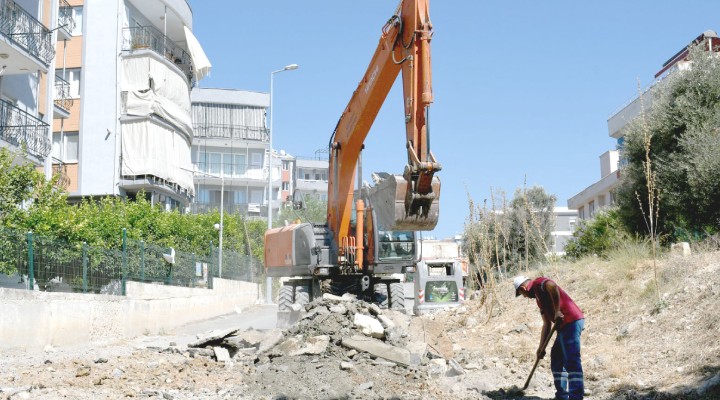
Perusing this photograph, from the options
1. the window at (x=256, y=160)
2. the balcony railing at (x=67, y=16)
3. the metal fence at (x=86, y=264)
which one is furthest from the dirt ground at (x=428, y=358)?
the window at (x=256, y=160)

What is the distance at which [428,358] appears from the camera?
13.3 meters

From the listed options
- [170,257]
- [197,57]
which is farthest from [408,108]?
[197,57]

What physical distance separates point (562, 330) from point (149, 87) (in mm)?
30713

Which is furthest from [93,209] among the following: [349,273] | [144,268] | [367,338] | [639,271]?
[639,271]

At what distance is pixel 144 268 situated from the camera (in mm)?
22438

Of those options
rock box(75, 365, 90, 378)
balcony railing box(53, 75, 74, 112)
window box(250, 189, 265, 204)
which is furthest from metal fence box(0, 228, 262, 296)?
window box(250, 189, 265, 204)

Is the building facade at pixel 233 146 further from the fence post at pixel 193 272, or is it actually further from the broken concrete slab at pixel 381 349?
the broken concrete slab at pixel 381 349

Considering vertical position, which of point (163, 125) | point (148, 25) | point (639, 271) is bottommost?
point (639, 271)

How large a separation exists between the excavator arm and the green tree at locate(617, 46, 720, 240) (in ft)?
18.8

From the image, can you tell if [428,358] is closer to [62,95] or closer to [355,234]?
[355,234]

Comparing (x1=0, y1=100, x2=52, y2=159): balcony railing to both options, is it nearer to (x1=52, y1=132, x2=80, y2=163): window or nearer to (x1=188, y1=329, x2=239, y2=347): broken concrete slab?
(x1=52, y1=132, x2=80, y2=163): window

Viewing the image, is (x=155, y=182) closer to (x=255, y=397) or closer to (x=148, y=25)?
(x=148, y=25)

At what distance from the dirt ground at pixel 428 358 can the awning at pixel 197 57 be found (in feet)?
88.8

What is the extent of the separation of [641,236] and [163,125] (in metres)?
24.4
